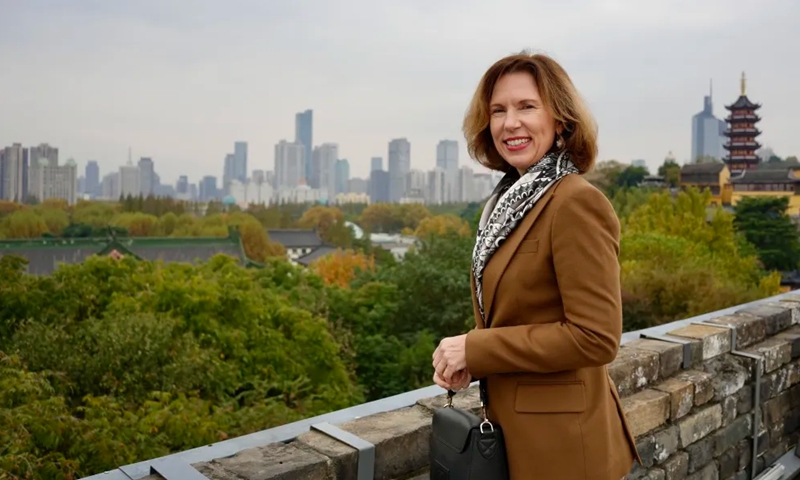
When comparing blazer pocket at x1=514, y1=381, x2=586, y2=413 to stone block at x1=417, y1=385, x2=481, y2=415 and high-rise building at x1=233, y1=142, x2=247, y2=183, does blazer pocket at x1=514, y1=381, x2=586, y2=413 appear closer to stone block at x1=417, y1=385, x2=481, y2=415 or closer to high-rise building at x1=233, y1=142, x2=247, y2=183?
stone block at x1=417, y1=385, x2=481, y2=415

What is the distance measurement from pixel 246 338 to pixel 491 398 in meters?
8.52

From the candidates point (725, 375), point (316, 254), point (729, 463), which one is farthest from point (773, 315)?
point (316, 254)

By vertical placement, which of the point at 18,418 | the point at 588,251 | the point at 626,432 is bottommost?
the point at 18,418

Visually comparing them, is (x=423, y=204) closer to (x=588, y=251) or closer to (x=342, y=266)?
(x=342, y=266)

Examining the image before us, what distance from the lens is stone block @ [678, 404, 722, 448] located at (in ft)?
7.38

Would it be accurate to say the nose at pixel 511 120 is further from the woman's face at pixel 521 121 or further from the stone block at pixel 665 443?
the stone block at pixel 665 443

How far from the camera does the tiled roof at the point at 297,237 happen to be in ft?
105

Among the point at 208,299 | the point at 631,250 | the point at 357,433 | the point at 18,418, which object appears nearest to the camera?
the point at 357,433

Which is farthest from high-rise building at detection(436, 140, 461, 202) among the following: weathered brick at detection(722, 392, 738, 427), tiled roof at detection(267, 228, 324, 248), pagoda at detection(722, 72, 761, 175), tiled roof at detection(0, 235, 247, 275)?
weathered brick at detection(722, 392, 738, 427)

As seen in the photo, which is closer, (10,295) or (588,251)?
(588,251)

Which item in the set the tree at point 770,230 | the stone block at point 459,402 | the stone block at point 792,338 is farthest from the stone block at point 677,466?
A: the tree at point 770,230

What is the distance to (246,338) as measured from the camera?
30.6 feet

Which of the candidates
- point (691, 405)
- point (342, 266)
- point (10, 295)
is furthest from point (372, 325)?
point (691, 405)

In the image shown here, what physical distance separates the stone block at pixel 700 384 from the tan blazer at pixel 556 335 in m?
1.33
